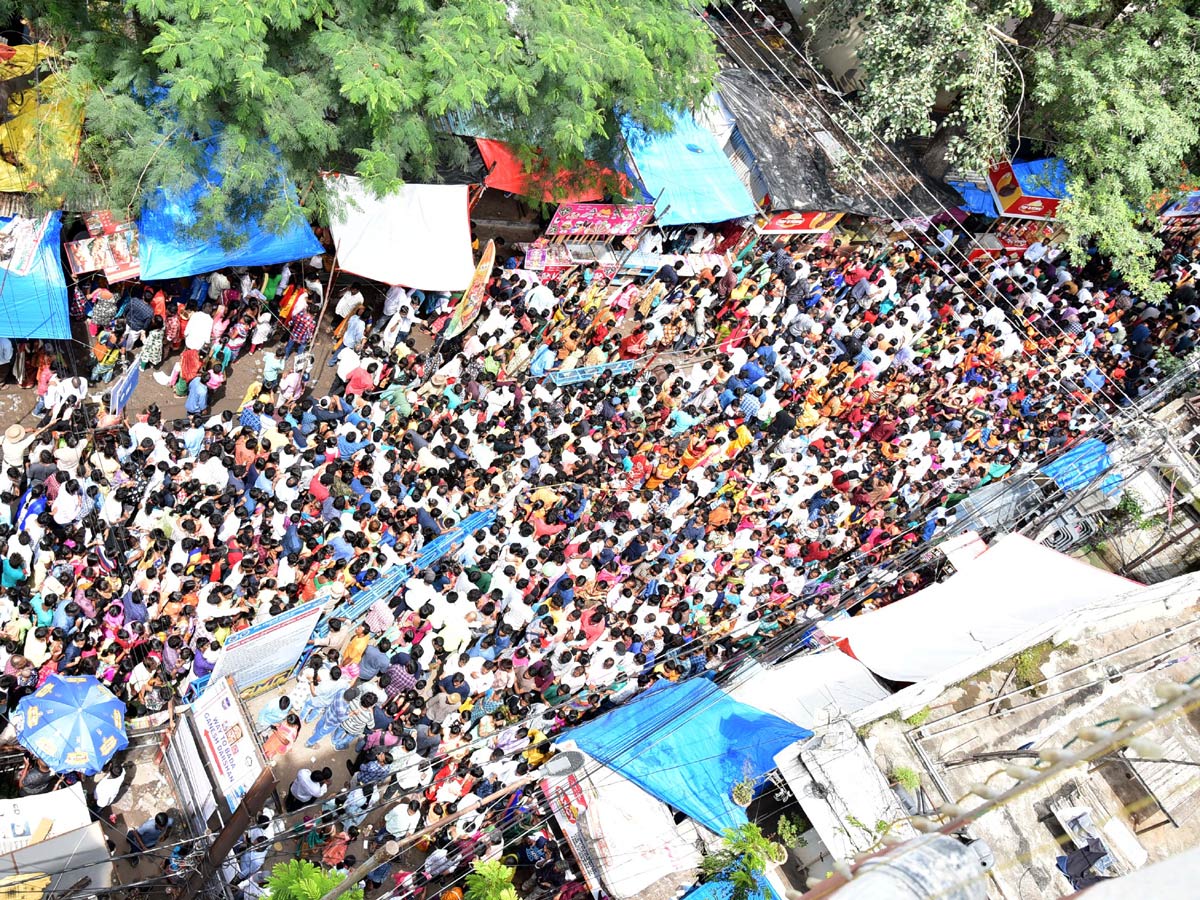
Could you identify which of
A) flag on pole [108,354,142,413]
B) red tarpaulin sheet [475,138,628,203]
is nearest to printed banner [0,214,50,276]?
flag on pole [108,354,142,413]

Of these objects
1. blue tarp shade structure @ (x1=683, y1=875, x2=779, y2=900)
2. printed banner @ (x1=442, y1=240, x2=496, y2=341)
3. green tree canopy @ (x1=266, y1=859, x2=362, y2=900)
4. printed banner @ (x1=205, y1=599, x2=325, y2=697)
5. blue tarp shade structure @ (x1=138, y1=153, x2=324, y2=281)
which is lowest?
blue tarp shade structure @ (x1=683, y1=875, x2=779, y2=900)

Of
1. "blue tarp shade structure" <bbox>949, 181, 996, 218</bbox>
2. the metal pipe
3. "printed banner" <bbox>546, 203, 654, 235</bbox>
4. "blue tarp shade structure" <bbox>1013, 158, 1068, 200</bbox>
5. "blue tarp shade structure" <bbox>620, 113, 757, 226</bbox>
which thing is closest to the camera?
the metal pipe

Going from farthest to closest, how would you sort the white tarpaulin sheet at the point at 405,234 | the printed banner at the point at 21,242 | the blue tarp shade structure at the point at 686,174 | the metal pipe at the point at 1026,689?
the blue tarp shade structure at the point at 686,174 → the white tarpaulin sheet at the point at 405,234 → the printed banner at the point at 21,242 → the metal pipe at the point at 1026,689

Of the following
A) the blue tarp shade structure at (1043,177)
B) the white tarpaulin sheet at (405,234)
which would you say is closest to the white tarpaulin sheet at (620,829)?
the white tarpaulin sheet at (405,234)

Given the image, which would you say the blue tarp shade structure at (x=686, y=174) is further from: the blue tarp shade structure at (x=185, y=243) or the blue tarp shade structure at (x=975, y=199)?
the blue tarp shade structure at (x=185, y=243)

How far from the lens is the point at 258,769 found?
6.83 m

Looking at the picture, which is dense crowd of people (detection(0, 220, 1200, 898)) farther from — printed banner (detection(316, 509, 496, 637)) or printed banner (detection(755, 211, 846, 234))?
printed banner (detection(755, 211, 846, 234))

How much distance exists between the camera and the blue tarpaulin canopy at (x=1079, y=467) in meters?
13.0

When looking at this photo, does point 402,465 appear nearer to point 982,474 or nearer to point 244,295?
point 244,295

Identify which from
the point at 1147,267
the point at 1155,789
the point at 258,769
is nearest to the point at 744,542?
the point at 1155,789

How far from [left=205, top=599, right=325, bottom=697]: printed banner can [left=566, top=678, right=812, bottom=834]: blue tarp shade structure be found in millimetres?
2393

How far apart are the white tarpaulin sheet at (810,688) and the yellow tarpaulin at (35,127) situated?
864 centimetres

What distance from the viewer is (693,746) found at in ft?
26.2

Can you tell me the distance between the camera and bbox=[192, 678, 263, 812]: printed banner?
697 centimetres
